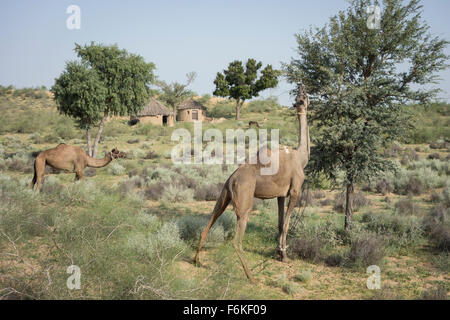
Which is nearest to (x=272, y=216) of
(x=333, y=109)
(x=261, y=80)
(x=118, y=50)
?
(x=333, y=109)

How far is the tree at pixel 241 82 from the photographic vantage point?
53812 mm

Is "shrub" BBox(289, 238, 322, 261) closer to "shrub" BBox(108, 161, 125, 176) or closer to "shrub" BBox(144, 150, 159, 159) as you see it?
"shrub" BBox(108, 161, 125, 176)

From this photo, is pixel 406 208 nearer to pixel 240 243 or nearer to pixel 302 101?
pixel 302 101

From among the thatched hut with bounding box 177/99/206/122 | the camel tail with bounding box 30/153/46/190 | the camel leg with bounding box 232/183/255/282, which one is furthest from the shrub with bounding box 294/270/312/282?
the thatched hut with bounding box 177/99/206/122

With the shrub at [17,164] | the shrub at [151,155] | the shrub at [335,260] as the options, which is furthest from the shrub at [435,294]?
the shrub at [151,155]

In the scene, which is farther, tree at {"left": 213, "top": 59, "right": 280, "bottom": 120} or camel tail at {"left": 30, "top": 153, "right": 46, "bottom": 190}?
tree at {"left": 213, "top": 59, "right": 280, "bottom": 120}

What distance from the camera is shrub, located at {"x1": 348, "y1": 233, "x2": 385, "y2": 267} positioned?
23.6 feet

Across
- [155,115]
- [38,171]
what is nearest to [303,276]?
[38,171]

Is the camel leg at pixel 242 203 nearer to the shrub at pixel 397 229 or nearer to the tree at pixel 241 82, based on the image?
the shrub at pixel 397 229

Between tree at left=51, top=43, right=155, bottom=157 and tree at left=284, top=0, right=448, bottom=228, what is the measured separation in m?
17.4

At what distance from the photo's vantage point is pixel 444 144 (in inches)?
1126

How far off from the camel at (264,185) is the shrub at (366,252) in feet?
5.11

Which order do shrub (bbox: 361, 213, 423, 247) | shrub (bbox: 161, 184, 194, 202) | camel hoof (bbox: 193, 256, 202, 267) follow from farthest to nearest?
shrub (bbox: 161, 184, 194, 202) → shrub (bbox: 361, 213, 423, 247) → camel hoof (bbox: 193, 256, 202, 267)
